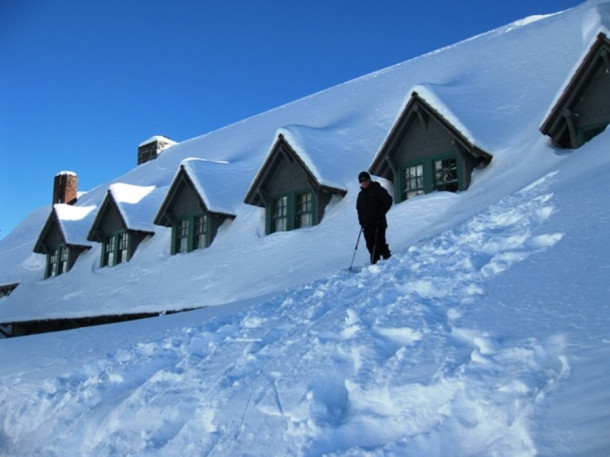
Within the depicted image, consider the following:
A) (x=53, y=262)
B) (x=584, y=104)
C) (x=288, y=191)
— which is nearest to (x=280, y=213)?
(x=288, y=191)

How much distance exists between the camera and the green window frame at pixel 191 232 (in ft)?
55.4

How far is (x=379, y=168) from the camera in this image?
522 inches

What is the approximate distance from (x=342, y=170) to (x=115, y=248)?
960cm

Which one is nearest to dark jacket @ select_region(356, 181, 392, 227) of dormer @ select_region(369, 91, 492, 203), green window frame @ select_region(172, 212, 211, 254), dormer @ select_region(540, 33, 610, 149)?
dormer @ select_region(369, 91, 492, 203)

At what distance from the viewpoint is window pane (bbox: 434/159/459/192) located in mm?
12375

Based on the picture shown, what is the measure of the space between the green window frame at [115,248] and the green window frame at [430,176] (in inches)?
415

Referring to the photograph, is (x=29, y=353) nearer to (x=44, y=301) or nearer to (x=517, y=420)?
(x=517, y=420)

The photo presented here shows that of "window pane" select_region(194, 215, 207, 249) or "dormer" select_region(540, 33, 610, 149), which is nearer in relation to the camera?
"dormer" select_region(540, 33, 610, 149)

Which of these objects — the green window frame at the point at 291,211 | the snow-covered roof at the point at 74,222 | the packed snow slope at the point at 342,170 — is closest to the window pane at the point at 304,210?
the green window frame at the point at 291,211

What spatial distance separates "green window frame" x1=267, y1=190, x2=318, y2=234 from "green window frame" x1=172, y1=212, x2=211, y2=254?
2.39m

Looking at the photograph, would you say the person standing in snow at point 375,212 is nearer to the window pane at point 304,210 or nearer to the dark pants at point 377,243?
the dark pants at point 377,243

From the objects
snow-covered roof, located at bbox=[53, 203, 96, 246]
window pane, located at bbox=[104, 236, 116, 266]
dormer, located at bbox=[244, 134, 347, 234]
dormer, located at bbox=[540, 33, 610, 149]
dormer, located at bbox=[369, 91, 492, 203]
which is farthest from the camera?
snow-covered roof, located at bbox=[53, 203, 96, 246]

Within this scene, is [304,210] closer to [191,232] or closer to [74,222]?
[191,232]

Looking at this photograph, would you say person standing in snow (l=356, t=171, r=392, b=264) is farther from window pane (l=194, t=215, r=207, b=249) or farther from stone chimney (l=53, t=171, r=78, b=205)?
stone chimney (l=53, t=171, r=78, b=205)
